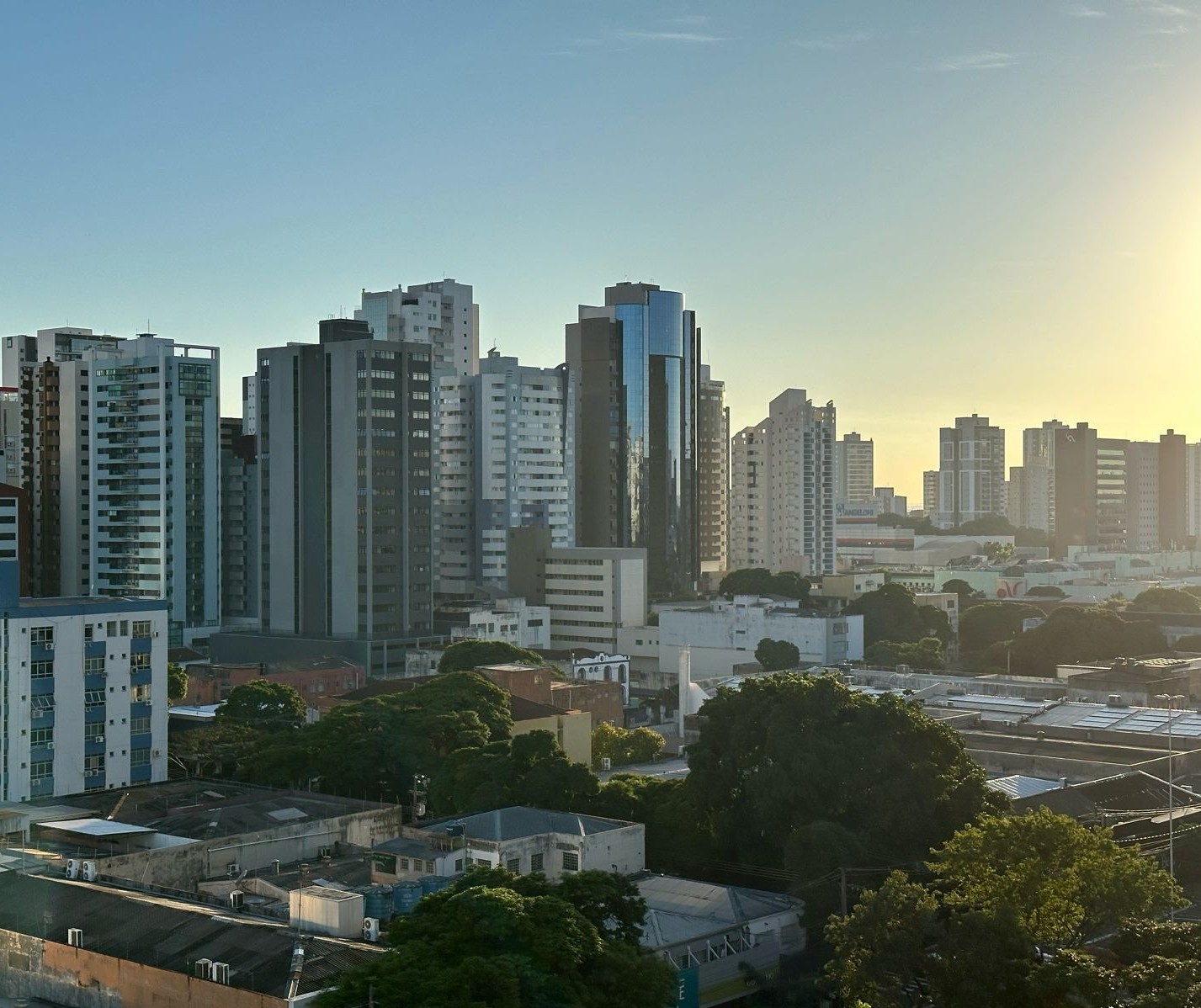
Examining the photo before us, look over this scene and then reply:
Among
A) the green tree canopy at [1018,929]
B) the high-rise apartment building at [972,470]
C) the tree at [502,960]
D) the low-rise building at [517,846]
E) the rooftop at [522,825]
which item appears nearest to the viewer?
the tree at [502,960]

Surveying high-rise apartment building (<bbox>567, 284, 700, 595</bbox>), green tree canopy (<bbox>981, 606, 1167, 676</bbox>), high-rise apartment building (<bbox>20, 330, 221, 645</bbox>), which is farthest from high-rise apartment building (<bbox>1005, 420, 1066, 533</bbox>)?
high-rise apartment building (<bbox>20, 330, 221, 645</bbox>)

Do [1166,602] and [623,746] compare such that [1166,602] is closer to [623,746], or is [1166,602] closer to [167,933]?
[623,746]

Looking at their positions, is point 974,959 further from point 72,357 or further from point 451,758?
point 72,357

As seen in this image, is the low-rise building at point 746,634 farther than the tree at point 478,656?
Yes

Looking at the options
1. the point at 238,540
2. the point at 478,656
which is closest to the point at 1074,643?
the point at 478,656

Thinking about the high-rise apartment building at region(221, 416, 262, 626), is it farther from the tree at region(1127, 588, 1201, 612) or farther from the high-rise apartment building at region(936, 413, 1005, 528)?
the high-rise apartment building at region(936, 413, 1005, 528)

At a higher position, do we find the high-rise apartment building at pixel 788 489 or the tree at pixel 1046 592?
the high-rise apartment building at pixel 788 489

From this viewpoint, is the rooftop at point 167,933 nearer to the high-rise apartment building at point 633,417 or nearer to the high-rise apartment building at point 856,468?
the high-rise apartment building at point 633,417

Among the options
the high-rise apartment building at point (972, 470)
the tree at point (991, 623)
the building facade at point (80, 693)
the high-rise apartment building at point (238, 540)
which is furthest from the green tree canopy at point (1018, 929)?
the high-rise apartment building at point (972, 470)
